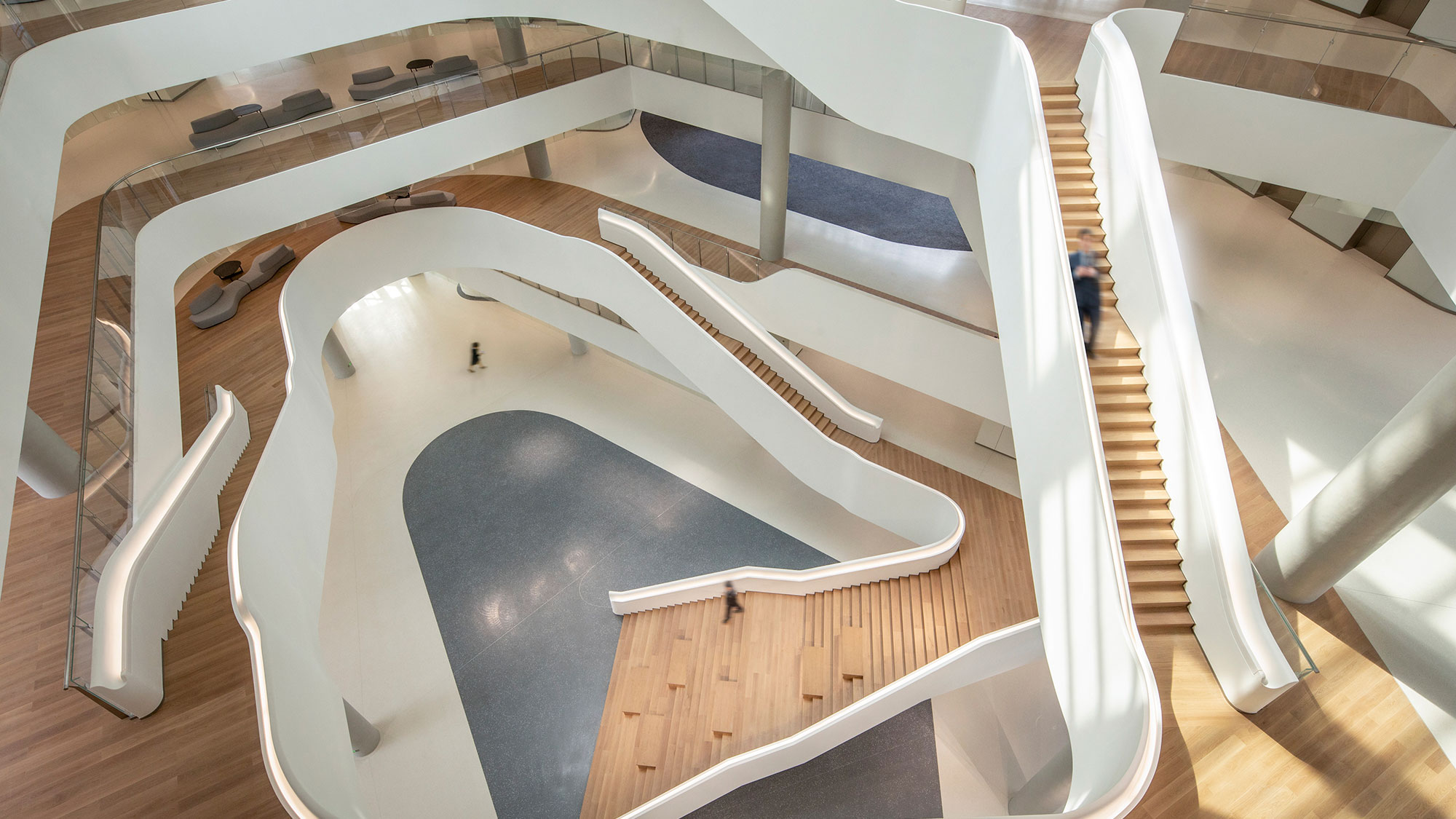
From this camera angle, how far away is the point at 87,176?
10.8 metres

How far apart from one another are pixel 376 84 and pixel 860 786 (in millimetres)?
13770

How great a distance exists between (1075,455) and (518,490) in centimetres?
987

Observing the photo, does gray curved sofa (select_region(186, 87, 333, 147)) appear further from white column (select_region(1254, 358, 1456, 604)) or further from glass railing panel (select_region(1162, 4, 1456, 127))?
white column (select_region(1254, 358, 1456, 604))

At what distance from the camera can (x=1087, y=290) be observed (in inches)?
229

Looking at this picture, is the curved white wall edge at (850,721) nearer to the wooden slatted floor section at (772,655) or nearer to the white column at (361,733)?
the wooden slatted floor section at (772,655)

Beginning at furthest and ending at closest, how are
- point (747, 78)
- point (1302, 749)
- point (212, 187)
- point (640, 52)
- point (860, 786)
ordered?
point (640, 52), point (747, 78), point (860, 786), point (212, 187), point (1302, 749)

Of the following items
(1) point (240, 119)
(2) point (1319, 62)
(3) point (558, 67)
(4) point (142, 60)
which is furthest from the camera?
(3) point (558, 67)

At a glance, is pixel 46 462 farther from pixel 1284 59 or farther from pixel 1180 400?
pixel 1284 59

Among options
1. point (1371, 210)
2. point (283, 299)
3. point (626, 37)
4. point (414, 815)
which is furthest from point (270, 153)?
point (1371, 210)

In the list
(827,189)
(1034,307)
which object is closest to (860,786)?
(1034,307)

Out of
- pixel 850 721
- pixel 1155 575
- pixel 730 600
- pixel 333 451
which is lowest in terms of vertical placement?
pixel 730 600

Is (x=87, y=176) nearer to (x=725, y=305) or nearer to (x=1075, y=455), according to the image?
(x=725, y=305)

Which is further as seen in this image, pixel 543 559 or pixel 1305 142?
pixel 543 559

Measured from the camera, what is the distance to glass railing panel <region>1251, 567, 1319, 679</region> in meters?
4.38
